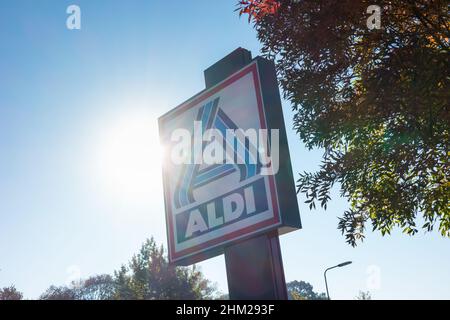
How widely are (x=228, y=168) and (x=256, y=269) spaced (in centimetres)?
224

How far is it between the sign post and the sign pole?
0.02 m

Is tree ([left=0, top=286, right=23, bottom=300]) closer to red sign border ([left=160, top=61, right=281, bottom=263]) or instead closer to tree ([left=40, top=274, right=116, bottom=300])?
tree ([left=40, top=274, right=116, bottom=300])

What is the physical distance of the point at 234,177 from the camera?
986 centimetres

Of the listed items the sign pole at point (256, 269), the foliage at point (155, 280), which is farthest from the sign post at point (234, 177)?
the foliage at point (155, 280)

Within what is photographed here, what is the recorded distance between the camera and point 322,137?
34.8 ft

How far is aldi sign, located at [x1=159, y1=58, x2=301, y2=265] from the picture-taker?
30.1 ft

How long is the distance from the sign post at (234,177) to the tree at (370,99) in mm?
952

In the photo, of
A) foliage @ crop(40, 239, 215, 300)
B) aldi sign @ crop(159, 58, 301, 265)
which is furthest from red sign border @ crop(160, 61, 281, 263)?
foliage @ crop(40, 239, 215, 300)

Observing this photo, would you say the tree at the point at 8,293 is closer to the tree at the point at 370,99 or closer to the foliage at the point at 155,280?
the foliage at the point at 155,280

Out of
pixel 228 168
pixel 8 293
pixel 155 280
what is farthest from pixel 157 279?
pixel 228 168
